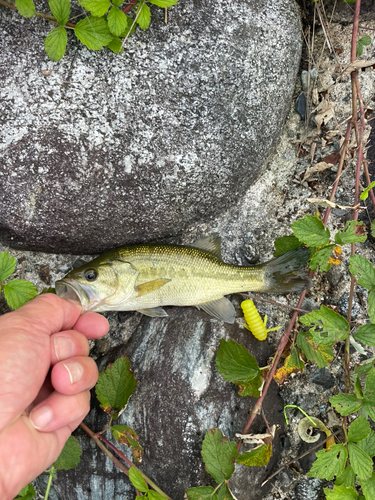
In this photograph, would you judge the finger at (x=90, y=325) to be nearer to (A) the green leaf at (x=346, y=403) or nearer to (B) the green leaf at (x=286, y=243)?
→ (B) the green leaf at (x=286, y=243)

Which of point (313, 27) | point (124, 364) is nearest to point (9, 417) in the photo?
point (124, 364)

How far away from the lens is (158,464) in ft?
9.39

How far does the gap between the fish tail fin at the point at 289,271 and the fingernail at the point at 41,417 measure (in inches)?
70.9

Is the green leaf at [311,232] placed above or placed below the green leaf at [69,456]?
above

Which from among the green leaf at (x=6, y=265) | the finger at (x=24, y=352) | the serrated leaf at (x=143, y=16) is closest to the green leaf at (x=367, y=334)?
the finger at (x=24, y=352)

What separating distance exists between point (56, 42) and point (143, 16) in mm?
596

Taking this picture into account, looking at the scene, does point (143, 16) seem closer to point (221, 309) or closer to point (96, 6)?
point (96, 6)

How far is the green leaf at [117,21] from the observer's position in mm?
2551

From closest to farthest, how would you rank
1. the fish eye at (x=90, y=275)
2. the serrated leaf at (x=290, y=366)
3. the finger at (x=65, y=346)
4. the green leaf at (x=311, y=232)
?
the finger at (x=65, y=346)
the green leaf at (x=311, y=232)
the fish eye at (x=90, y=275)
the serrated leaf at (x=290, y=366)

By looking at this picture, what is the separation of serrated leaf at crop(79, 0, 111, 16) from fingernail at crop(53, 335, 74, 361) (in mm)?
2022

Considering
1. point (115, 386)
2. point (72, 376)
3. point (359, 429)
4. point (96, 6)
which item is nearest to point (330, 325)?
point (359, 429)

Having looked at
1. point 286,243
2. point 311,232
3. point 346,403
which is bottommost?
point 346,403

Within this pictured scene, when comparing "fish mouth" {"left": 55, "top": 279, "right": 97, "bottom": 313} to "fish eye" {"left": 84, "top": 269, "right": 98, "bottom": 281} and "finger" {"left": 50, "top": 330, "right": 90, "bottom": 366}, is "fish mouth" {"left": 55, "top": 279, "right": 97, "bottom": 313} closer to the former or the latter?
"fish eye" {"left": 84, "top": 269, "right": 98, "bottom": 281}

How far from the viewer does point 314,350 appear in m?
2.98
